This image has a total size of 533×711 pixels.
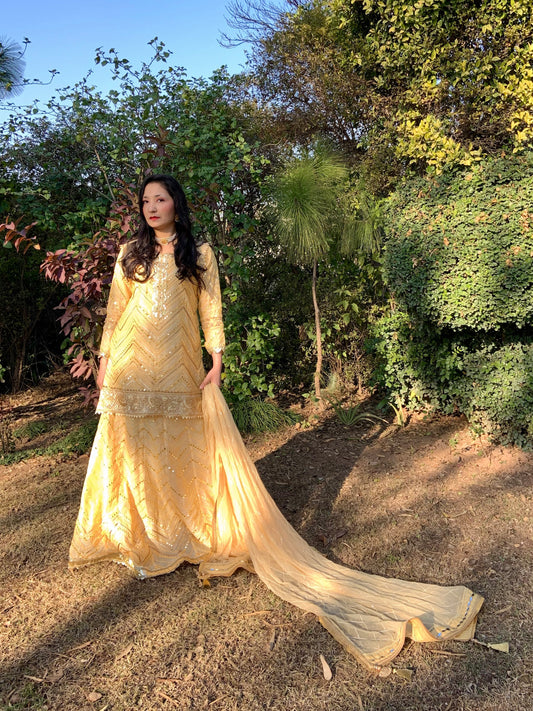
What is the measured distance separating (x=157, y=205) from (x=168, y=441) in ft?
3.92

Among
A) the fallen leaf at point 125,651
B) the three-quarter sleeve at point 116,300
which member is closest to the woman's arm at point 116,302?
the three-quarter sleeve at point 116,300

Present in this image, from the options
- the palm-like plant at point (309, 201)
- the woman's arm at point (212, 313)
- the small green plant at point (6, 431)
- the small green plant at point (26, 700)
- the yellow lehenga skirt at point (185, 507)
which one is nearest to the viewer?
the small green plant at point (26, 700)

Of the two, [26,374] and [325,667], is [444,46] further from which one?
[26,374]

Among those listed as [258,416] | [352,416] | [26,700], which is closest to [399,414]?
[352,416]

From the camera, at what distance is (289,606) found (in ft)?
8.54

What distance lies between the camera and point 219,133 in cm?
504

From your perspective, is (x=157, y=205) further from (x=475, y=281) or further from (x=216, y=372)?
(x=475, y=281)

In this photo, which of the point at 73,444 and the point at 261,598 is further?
the point at 73,444

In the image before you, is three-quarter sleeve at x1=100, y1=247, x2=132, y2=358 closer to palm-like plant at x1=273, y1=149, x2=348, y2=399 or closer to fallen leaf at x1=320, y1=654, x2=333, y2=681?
fallen leaf at x1=320, y1=654, x2=333, y2=681

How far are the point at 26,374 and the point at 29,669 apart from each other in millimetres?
5290

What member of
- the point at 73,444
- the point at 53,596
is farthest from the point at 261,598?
the point at 73,444

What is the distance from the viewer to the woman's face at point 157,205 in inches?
113

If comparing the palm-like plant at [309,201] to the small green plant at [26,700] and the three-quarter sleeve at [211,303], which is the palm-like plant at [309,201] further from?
the small green plant at [26,700]

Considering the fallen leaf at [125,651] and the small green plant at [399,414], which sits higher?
the small green plant at [399,414]
